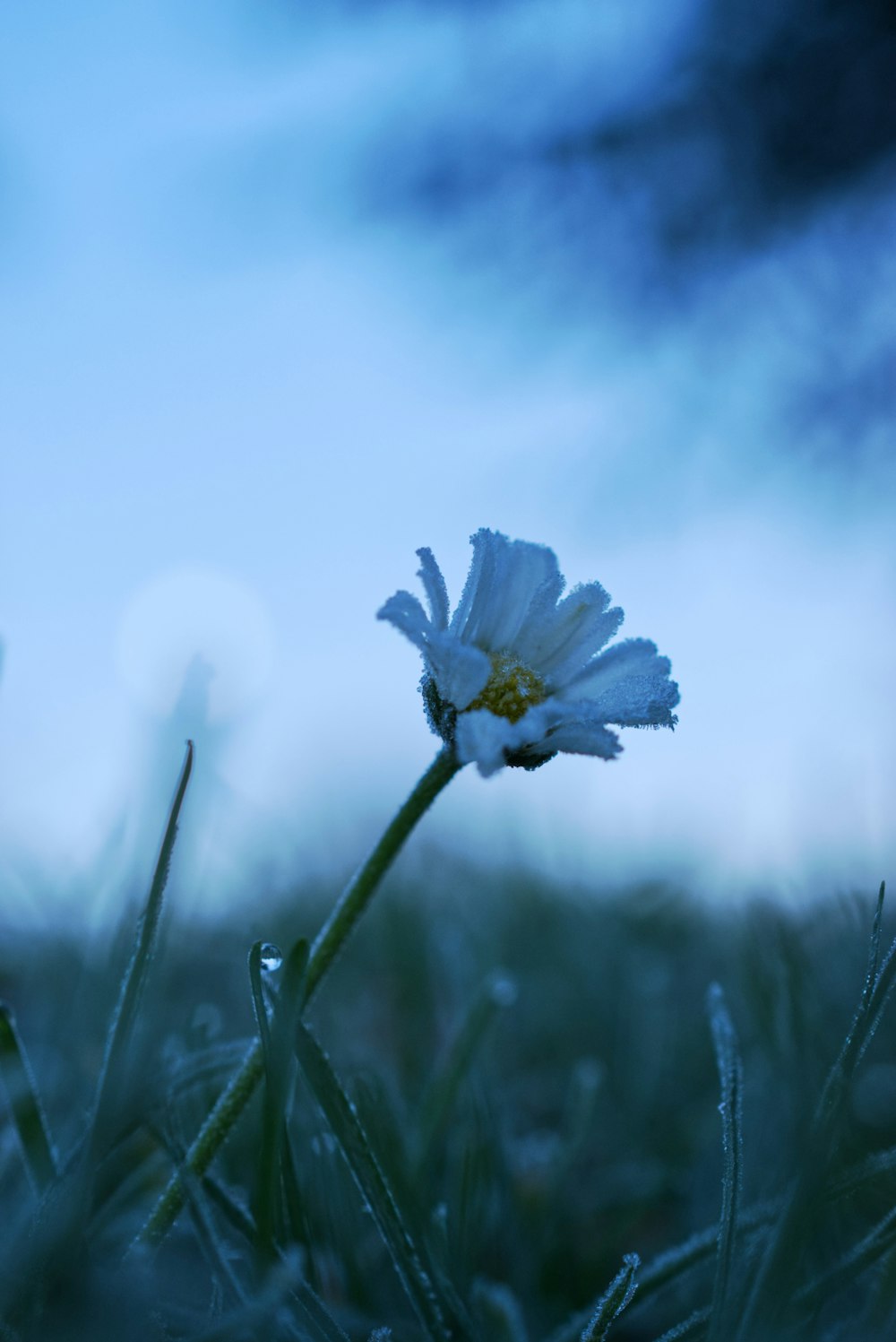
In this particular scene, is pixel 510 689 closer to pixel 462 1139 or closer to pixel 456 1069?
pixel 456 1069

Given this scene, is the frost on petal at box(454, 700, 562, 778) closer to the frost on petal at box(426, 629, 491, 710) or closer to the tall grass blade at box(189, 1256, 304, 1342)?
the frost on petal at box(426, 629, 491, 710)

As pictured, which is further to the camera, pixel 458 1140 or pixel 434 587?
pixel 458 1140

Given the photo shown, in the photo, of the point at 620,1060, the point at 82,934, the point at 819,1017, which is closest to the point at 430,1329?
the point at 819,1017

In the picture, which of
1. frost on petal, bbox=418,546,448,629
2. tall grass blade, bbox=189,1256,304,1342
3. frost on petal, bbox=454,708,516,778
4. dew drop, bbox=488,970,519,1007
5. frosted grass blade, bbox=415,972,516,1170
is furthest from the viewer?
dew drop, bbox=488,970,519,1007

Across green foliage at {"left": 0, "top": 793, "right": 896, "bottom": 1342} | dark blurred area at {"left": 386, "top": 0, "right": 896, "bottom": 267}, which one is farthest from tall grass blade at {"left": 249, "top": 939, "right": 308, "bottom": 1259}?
dark blurred area at {"left": 386, "top": 0, "right": 896, "bottom": 267}

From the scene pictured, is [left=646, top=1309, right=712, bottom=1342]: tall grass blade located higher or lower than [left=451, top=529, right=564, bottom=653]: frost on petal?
lower

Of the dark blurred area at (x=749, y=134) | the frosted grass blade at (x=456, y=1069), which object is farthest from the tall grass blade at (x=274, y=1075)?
the dark blurred area at (x=749, y=134)

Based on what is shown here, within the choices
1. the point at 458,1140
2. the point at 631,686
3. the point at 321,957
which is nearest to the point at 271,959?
the point at 321,957

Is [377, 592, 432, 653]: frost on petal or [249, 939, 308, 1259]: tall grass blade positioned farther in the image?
[377, 592, 432, 653]: frost on petal
